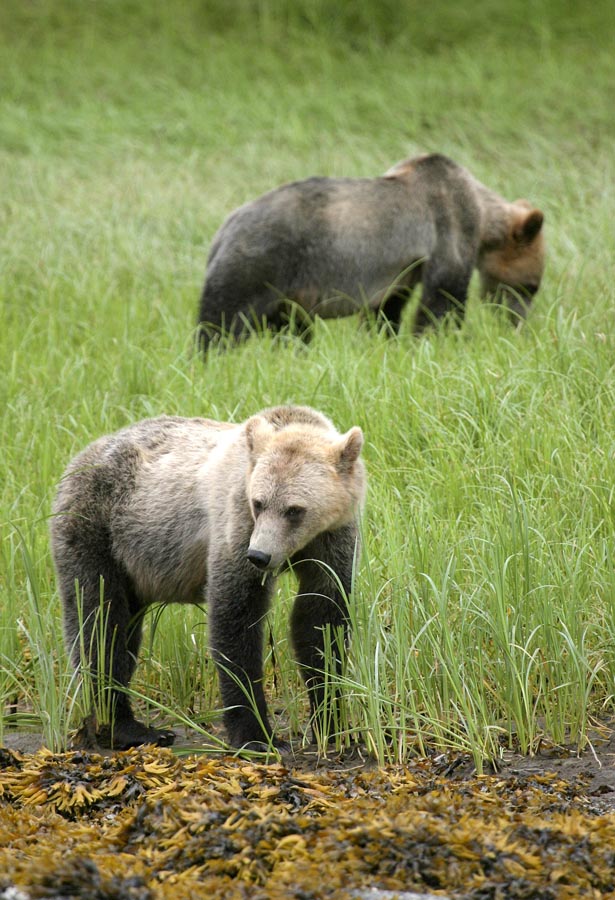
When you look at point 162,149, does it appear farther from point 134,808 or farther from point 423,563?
point 134,808

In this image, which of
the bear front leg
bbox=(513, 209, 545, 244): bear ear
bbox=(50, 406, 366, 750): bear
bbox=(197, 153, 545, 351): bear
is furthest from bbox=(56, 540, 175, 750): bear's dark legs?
bbox=(513, 209, 545, 244): bear ear

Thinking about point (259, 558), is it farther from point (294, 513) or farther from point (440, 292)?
point (440, 292)

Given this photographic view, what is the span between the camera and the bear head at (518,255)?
31.2 ft

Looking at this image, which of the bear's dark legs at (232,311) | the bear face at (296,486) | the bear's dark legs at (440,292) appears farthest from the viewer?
the bear's dark legs at (440,292)

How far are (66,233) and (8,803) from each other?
8.64 m

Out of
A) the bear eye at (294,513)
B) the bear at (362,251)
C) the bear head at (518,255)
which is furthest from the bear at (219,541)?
the bear head at (518,255)

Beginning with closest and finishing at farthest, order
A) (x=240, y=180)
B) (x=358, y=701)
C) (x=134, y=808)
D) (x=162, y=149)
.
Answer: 1. (x=134, y=808)
2. (x=358, y=701)
3. (x=240, y=180)
4. (x=162, y=149)

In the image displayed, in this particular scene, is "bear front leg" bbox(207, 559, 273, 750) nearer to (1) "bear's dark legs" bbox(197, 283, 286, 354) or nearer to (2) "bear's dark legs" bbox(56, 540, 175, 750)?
(2) "bear's dark legs" bbox(56, 540, 175, 750)

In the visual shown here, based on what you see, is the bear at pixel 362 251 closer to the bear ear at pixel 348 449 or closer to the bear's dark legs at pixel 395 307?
the bear's dark legs at pixel 395 307

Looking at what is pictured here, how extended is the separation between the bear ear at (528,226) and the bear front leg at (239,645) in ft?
19.5

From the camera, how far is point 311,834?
316cm

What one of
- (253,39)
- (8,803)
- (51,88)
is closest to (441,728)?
(8,803)

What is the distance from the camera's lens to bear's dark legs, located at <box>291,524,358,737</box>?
4.32 m

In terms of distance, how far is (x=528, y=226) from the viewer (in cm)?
948
